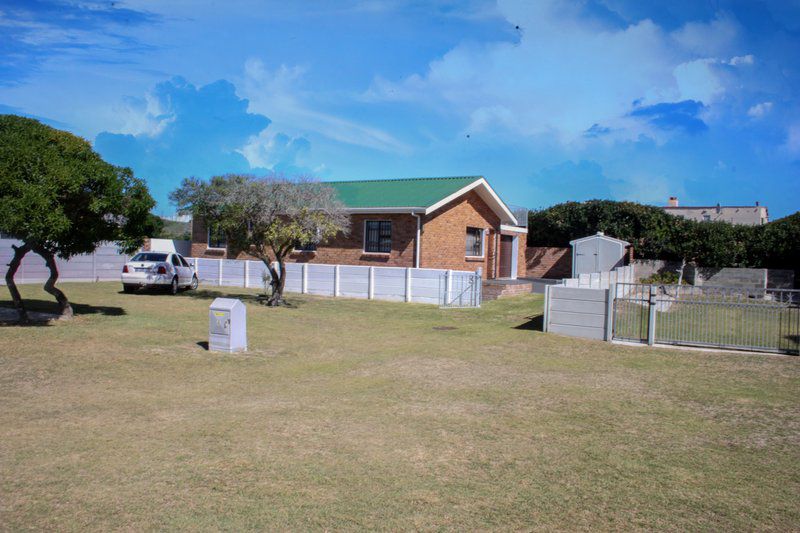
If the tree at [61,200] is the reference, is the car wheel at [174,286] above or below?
below

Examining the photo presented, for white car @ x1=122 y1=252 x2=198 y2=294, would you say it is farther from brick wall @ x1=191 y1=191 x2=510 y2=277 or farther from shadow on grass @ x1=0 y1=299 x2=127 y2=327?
brick wall @ x1=191 y1=191 x2=510 y2=277

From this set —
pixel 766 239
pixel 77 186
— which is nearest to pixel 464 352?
pixel 77 186

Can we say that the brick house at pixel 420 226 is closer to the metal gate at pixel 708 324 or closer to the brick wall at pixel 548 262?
the brick wall at pixel 548 262

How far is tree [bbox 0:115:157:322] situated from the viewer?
11.3 metres

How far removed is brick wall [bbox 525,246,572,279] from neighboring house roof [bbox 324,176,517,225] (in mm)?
6451

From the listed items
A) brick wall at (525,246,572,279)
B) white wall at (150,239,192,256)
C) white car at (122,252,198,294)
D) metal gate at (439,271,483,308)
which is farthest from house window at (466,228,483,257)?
white wall at (150,239,192,256)

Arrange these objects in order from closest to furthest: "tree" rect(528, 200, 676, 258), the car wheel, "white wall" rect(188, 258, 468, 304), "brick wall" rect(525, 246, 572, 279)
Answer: "white wall" rect(188, 258, 468, 304) < the car wheel < "tree" rect(528, 200, 676, 258) < "brick wall" rect(525, 246, 572, 279)

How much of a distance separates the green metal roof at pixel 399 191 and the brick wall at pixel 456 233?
0.66 meters

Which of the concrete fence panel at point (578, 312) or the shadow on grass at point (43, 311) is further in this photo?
the concrete fence panel at point (578, 312)

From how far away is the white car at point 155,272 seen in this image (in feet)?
67.9

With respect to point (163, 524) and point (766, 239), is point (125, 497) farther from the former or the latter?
point (766, 239)

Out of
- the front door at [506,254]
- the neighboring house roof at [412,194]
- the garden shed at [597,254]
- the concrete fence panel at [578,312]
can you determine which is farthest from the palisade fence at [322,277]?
the garden shed at [597,254]

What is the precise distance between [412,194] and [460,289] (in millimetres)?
6012

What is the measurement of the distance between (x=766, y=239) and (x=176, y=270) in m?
27.6
